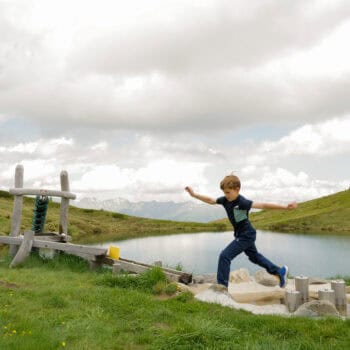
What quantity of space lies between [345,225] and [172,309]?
8891cm

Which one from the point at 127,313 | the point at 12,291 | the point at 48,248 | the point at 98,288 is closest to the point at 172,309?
the point at 127,313

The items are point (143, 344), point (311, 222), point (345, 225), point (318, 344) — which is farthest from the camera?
point (311, 222)

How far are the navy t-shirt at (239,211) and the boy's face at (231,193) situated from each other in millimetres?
94

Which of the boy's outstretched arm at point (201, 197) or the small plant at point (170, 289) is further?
the boy's outstretched arm at point (201, 197)

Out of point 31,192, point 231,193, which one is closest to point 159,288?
point 231,193

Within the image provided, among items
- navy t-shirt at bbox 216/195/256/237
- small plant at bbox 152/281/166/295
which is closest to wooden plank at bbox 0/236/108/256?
small plant at bbox 152/281/166/295

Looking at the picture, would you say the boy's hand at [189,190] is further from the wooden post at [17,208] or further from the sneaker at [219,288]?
the wooden post at [17,208]

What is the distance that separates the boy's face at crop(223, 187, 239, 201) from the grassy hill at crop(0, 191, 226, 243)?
171 feet

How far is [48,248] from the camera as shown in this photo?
16641 millimetres

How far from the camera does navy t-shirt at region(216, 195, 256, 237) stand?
34.6 feet

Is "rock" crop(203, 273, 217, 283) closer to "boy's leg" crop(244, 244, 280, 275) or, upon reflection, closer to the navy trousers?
the navy trousers

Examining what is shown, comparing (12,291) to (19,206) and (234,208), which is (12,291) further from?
(19,206)

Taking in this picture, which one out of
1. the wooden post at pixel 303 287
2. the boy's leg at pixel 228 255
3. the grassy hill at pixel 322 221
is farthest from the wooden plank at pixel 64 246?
the grassy hill at pixel 322 221

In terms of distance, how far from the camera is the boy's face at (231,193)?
10.5m
